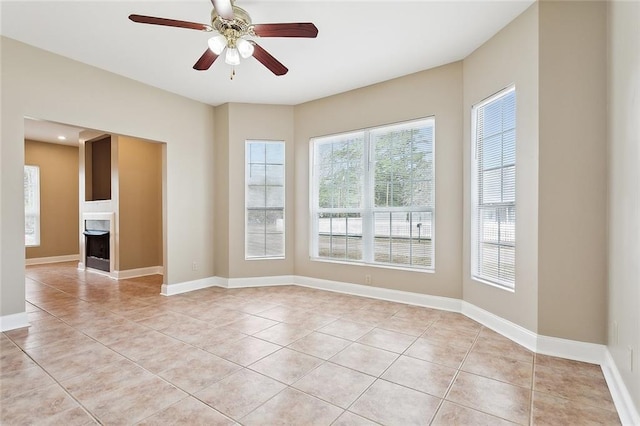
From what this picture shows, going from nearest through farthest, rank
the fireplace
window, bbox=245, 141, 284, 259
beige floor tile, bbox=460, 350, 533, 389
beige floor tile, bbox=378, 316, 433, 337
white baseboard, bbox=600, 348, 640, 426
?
white baseboard, bbox=600, 348, 640, 426 → beige floor tile, bbox=460, 350, 533, 389 → beige floor tile, bbox=378, 316, 433, 337 → window, bbox=245, 141, 284, 259 → the fireplace

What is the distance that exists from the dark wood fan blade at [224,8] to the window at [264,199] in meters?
2.95

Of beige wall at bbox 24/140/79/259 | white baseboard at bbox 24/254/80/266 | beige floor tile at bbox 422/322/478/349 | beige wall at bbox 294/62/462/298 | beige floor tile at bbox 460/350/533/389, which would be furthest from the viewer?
beige wall at bbox 24/140/79/259

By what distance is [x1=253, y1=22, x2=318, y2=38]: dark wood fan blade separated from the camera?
7.61ft

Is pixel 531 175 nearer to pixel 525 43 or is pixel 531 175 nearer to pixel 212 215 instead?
pixel 525 43

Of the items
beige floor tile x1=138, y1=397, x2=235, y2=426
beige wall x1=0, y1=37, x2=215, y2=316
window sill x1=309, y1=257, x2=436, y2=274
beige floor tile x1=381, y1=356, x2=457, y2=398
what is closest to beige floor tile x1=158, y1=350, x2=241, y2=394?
beige floor tile x1=138, y1=397, x2=235, y2=426

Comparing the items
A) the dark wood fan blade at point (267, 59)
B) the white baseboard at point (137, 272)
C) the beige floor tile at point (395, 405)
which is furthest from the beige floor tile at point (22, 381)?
the white baseboard at point (137, 272)

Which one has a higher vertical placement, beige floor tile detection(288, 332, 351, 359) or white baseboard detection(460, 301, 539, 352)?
white baseboard detection(460, 301, 539, 352)

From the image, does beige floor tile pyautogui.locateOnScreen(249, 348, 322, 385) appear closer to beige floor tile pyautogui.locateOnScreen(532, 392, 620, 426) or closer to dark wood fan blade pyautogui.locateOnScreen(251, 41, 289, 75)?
beige floor tile pyautogui.locateOnScreen(532, 392, 620, 426)

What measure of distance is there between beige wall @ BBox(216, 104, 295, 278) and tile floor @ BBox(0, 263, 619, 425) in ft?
4.47

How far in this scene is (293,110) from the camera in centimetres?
522

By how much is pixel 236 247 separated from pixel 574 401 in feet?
14.3

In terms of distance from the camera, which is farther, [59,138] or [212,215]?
[59,138]

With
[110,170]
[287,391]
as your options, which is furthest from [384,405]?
[110,170]

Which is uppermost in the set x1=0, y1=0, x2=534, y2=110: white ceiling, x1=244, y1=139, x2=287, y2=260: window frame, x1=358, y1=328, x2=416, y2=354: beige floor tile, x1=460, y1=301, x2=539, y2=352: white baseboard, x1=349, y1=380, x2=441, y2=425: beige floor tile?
x1=0, y1=0, x2=534, y2=110: white ceiling
